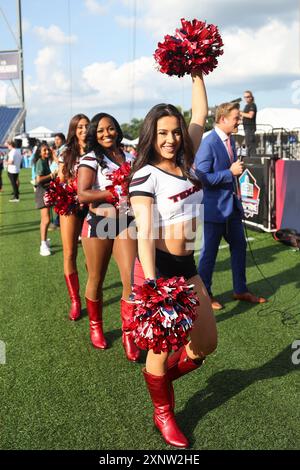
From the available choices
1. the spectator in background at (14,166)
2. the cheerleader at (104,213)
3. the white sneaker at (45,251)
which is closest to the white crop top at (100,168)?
the cheerleader at (104,213)

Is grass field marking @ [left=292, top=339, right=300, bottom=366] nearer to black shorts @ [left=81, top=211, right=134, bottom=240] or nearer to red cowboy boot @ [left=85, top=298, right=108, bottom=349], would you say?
red cowboy boot @ [left=85, top=298, right=108, bottom=349]

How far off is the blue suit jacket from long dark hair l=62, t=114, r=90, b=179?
1058mm

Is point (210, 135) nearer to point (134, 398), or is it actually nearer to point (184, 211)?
point (184, 211)

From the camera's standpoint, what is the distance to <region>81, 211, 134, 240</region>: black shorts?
11.4 feet

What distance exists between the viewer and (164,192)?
2344 mm

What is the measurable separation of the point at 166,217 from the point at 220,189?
2085mm

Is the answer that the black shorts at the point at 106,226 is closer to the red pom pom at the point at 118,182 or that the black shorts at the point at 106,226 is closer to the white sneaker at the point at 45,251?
the red pom pom at the point at 118,182

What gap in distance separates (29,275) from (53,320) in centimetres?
188

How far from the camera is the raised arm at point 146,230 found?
229 cm

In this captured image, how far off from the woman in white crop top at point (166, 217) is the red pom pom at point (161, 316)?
0.13 m

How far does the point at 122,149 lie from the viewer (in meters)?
3.69

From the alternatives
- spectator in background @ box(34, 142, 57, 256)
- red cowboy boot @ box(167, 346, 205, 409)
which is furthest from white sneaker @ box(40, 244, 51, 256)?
red cowboy boot @ box(167, 346, 205, 409)

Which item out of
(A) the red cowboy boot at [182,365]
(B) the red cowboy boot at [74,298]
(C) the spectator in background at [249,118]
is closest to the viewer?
(A) the red cowboy boot at [182,365]
